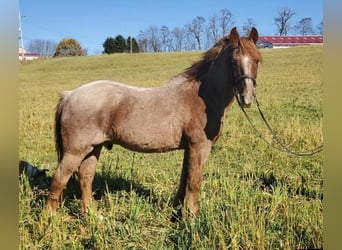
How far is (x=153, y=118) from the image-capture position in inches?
104

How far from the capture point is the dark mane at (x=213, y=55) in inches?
88.1

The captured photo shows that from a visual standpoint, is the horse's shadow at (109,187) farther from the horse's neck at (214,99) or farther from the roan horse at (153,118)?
the horse's neck at (214,99)

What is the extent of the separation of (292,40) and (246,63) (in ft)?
1.07

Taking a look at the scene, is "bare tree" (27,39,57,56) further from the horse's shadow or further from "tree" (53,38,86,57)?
the horse's shadow

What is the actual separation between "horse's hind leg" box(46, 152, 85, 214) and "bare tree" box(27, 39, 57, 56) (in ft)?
2.68

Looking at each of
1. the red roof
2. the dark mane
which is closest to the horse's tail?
the dark mane

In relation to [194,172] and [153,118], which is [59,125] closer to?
[153,118]

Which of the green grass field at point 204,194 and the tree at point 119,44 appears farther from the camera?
the tree at point 119,44

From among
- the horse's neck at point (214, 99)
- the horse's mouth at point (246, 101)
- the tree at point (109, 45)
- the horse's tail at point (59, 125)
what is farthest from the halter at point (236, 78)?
the horse's tail at point (59, 125)

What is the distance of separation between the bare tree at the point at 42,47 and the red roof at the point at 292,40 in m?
1.59

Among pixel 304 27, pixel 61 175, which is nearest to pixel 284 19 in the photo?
pixel 304 27

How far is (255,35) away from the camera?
88.7 inches
